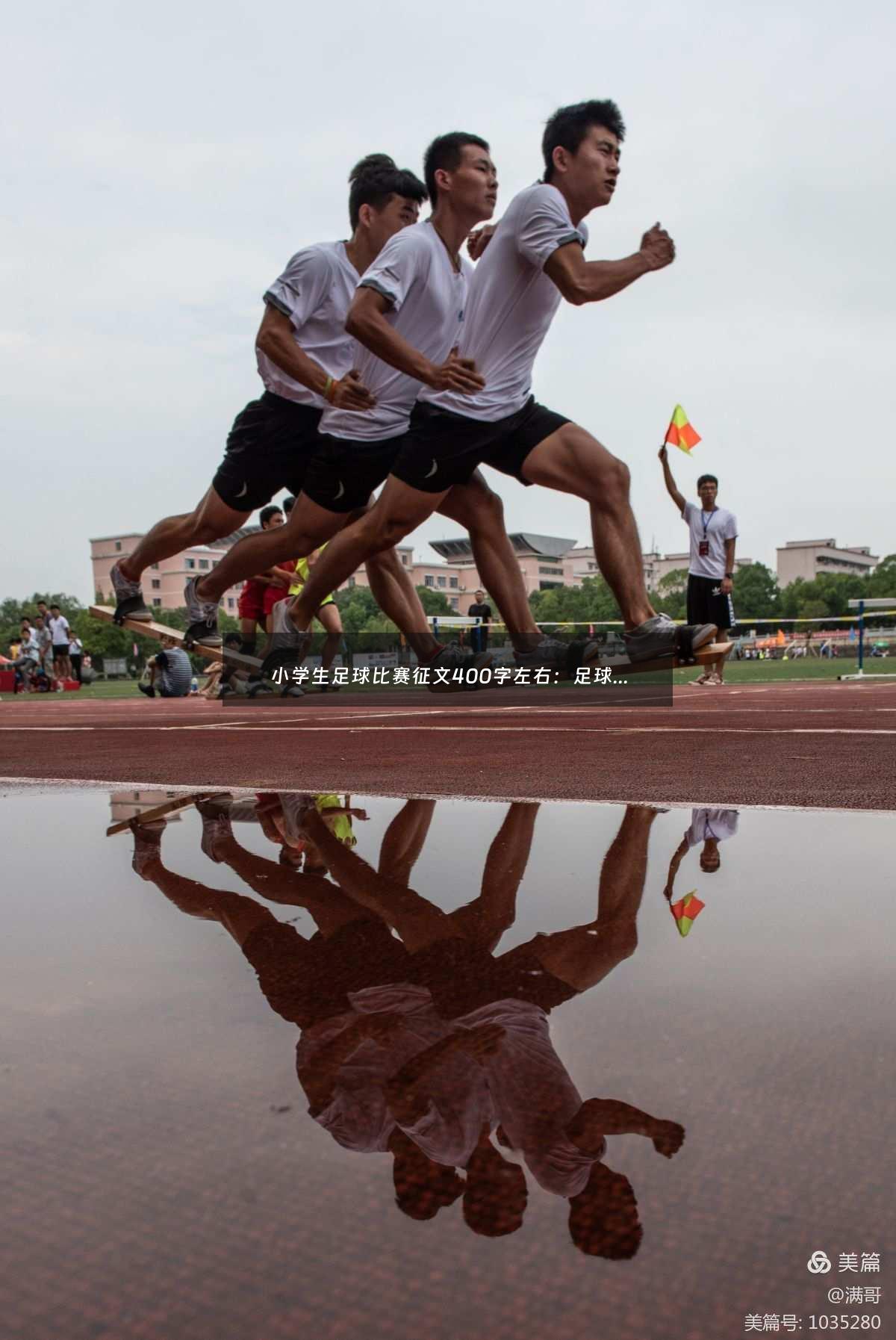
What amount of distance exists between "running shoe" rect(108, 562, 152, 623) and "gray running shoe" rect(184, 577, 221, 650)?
0.82 feet

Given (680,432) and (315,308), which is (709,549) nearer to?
(680,432)

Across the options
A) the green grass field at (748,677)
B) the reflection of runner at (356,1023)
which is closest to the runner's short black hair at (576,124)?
the reflection of runner at (356,1023)

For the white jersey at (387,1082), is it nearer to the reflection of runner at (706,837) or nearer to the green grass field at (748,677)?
the reflection of runner at (706,837)

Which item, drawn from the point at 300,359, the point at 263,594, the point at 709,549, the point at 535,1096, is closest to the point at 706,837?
the point at 535,1096

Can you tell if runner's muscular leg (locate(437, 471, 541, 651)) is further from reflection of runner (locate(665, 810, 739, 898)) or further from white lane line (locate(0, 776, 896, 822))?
reflection of runner (locate(665, 810, 739, 898))

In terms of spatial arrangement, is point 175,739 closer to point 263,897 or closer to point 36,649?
point 263,897

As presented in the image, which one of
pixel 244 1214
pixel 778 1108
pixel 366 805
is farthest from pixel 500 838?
pixel 244 1214

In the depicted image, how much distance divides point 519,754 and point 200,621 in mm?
3798

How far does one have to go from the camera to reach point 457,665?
17.7ft

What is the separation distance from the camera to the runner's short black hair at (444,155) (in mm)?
5027

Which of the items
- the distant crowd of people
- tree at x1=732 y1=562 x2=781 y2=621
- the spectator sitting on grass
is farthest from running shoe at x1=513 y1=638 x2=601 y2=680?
tree at x1=732 y1=562 x2=781 y2=621

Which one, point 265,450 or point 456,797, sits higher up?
point 265,450

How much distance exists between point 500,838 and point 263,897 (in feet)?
1.72

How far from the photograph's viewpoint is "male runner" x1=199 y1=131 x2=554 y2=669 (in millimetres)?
4617
